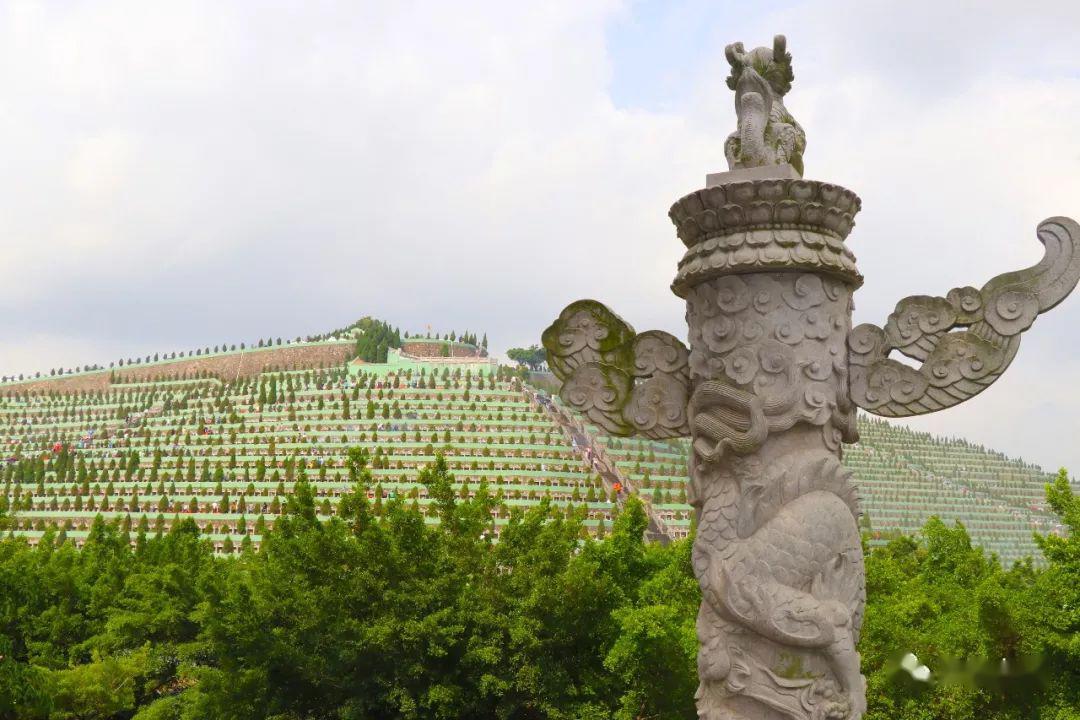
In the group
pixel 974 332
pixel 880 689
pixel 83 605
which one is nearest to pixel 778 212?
pixel 974 332

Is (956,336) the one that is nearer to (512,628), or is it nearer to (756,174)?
(756,174)

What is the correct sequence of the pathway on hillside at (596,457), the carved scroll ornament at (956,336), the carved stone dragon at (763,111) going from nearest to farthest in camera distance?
the carved scroll ornament at (956,336), the carved stone dragon at (763,111), the pathway on hillside at (596,457)

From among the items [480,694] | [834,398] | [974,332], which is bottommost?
[480,694]

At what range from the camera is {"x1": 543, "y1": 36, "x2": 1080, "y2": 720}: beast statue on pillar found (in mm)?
3609

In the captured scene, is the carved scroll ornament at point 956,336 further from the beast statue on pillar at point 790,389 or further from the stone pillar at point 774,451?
A: the stone pillar at point 774,451

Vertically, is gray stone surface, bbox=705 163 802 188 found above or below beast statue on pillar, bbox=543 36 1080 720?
Result: above

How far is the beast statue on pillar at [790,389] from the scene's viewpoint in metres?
3.61

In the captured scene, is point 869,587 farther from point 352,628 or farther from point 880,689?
point 352,628

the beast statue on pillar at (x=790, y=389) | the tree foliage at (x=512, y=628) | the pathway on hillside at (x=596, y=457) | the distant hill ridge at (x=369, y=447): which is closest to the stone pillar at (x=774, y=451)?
the beast statue on pillar at (x=790, y=389)

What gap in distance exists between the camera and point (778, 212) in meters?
3.84

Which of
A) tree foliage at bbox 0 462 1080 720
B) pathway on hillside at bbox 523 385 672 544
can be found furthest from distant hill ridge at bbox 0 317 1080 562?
tree foliage at bbox 0 462 1080 720

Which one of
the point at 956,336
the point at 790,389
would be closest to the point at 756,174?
the point at 790,389

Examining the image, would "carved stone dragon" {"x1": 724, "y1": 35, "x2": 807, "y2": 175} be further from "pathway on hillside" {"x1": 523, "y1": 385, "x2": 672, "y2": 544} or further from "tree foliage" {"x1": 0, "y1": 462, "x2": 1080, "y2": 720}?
"pathway on hillside" {"x1": 523, "y1": 385, "x2": 672, "y2": 544}

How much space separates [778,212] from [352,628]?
29.0ft
